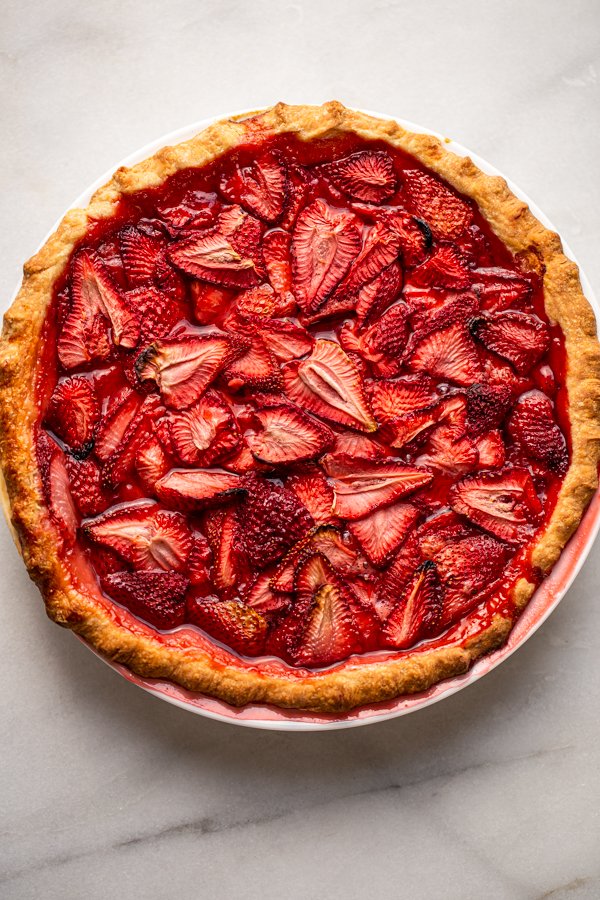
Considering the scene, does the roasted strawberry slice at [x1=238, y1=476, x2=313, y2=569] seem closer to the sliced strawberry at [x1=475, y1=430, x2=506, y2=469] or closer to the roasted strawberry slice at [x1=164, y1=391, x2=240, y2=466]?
the roasted strawberry slice at [x1=164, y1=391, x2=240, y2=466]

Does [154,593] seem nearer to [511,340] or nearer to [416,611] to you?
[416,611]

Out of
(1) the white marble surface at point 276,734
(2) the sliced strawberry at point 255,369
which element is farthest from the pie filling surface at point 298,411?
(1) the white marble surface at point 276,734

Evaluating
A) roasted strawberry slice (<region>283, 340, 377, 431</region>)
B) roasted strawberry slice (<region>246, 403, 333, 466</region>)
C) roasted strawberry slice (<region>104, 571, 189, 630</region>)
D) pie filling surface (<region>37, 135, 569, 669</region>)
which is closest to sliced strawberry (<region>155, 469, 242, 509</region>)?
pie filling surface (<region>37, 135, 569, 669</region>)

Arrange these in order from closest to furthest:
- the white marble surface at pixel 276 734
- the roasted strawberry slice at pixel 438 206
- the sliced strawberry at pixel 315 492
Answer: the sliced strawberry at pixel 315 492, the roasted strawberry slice at pixel 438 206, the white marble surface at pixel 276 734

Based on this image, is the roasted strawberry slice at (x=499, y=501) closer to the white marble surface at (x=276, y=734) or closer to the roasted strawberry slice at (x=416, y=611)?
the roasted strawberry slice at (x=416, y=611)

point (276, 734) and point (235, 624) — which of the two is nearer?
point (235, 624)

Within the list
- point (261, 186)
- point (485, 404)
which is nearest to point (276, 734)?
point (485, 404)

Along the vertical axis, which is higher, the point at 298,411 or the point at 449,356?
the point at 449,356

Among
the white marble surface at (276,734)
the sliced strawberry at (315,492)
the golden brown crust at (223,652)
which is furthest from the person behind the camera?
the white marble surface at (276,734)
